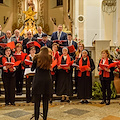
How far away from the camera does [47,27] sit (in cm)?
1684

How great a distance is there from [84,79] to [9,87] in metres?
2.21

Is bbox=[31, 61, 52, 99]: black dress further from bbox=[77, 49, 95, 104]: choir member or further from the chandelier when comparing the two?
the chandelier

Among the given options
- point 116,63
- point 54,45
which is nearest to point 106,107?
point 116,63

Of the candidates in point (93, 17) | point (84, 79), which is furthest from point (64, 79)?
point (93, 17)

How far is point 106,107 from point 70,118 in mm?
1477

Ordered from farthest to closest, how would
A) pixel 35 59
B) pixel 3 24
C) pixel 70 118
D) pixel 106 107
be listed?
1. pixel 3 24
2. pixel 106 107
3. pixel 70 118
4. pixel 35 59

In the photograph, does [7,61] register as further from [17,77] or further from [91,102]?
[91,102]

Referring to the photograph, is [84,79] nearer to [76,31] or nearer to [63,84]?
[63,84]

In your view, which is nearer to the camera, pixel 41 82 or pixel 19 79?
pixel 41 82

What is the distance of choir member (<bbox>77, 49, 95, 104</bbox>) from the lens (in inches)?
257

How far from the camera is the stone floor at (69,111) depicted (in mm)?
4941

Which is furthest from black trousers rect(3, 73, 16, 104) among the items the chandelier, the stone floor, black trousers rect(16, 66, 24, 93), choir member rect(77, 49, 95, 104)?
the chandelier

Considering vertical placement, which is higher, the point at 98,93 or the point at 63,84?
the point at 63,84

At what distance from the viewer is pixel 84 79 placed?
6.59 m
